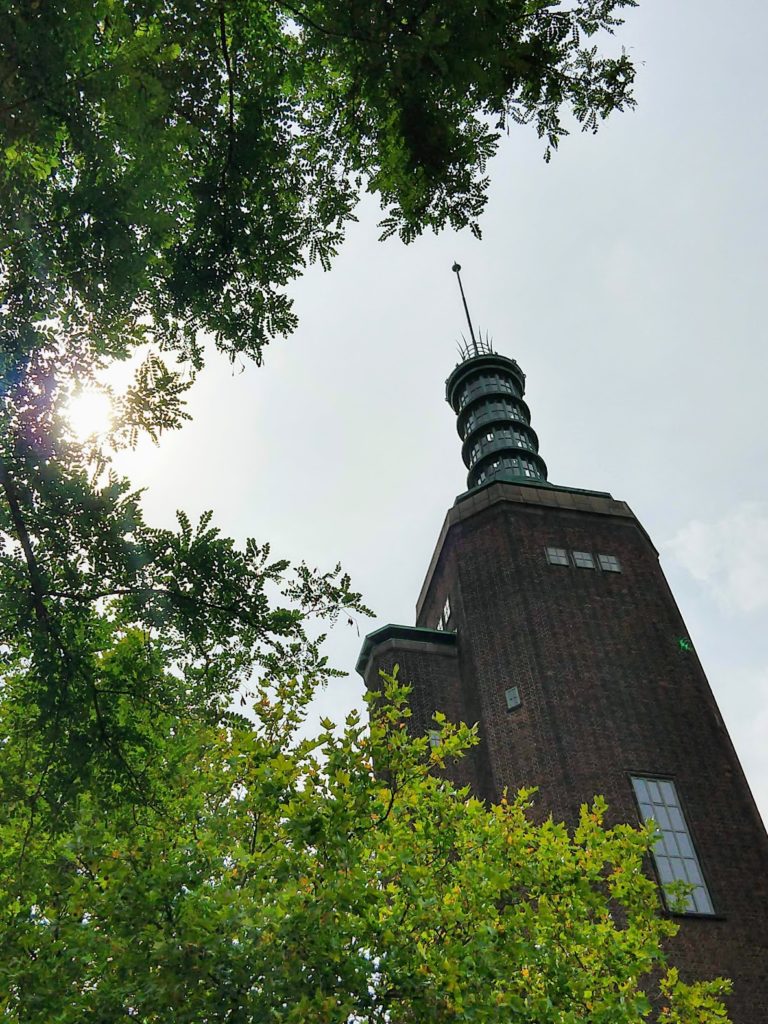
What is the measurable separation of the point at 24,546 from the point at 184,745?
396 centimetres

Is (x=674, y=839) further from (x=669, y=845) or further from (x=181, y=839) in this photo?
(x=181, y=839)

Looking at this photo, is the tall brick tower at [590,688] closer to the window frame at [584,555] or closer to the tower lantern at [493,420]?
the window frame at [584,555]

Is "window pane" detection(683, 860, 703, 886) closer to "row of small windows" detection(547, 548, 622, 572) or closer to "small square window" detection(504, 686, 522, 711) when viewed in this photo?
"small square window" detection(504, 686, 522, 711)

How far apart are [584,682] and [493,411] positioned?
60.7 feet

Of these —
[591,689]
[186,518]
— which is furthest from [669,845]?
[186,518]

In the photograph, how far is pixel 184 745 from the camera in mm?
9781

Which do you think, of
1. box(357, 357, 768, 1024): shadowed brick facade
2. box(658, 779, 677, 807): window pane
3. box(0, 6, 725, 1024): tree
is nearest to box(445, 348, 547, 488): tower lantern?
box(357, 357, 768, 1024): shadowed brick facade

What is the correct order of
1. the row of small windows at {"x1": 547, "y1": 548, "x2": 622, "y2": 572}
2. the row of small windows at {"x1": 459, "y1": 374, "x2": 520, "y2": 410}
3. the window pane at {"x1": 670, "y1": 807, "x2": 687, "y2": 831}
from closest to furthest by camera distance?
the window pane at {"x1": 670, "y1": 807, "x2": 687, "y2": 831} < the row of small windows at {"x1": 547, "y1": 548, "x2": 622, "y2": 572} < the row of small windows at {"x1": 459, "y1": 374, "x2": 520, "y2": 410}

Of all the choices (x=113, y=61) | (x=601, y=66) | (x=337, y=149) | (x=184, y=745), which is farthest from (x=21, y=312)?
(x=184, y=745)

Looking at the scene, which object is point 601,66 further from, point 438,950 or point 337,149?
point 438,950

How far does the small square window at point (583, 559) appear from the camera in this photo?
1028 inches

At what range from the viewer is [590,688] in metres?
22.6

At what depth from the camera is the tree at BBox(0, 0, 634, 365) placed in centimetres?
489

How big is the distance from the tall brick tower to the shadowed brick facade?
40 mm
